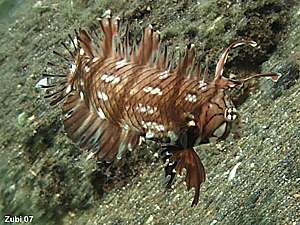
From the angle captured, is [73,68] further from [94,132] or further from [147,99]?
[147,99]

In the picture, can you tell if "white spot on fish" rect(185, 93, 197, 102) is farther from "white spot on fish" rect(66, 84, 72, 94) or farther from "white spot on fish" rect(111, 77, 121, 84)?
"white spot on fish" rect(66, 84, 72, 94)

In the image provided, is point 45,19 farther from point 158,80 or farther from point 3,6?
point 158,80

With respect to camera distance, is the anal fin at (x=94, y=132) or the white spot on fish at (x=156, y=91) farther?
the anal fin at (x=94, y=132)

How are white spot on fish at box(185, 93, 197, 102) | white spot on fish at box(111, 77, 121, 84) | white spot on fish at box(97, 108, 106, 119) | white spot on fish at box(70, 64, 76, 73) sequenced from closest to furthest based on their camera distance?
white spot on fish at box(185, 93, 197, 102) → white spot on fish at box(111, 77, 121, 84) → white spot on fish at box(97, 108, 106, 119) → white spot on fish at box(70, 64, 76, 73)

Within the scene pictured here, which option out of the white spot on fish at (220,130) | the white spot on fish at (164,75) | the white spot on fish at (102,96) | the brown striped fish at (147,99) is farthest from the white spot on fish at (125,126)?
the white spot on fish at (220,130)

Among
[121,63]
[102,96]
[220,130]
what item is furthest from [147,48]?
[220,130]

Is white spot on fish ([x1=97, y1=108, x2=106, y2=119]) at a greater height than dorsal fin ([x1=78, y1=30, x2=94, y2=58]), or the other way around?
dorsal fin ([x1=78, y1=30, x2=94, y2=58])

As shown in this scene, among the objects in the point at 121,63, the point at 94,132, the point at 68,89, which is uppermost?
the point at 121,63

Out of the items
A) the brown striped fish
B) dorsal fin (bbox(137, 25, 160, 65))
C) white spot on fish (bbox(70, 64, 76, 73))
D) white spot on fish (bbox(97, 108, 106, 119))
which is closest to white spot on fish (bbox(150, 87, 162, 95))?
the brown striped fish

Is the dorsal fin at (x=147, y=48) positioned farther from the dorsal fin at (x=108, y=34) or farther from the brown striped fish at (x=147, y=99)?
the dorsal fin at (x=108, y=34)
